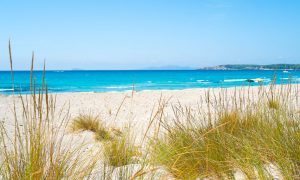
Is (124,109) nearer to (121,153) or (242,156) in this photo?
(121,153)

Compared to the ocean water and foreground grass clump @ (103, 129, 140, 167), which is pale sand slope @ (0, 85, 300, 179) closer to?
foreground grass clump @ (103, 129, 140, 167)

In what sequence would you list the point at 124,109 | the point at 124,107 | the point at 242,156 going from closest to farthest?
the point at 242,156 < the point at 124,109 < the point at 124,107

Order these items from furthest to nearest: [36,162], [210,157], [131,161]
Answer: [131,161]
[210,157]
[36,162]

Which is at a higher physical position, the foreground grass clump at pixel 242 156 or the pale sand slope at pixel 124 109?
the foreground grass clump at pixel 242 156

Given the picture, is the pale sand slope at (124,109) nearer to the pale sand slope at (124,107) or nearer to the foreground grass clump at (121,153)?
the pale sand slope at (124,107)

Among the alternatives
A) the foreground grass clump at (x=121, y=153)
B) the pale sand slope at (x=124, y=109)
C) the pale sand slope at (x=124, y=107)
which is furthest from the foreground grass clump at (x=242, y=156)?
the pale sand slope at (x=124, y=107)

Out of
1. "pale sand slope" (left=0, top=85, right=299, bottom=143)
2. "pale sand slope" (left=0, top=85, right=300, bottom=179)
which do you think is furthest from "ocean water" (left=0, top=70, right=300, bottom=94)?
"pale sand slope" (left=0, top=85, right=299, bottom=143)

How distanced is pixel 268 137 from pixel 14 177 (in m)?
1.69

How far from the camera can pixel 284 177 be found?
1772mm

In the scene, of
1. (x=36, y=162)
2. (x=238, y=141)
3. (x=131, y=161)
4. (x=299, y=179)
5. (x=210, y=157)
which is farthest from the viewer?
(x=131, y=161)

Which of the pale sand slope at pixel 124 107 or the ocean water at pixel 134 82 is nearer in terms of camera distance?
the ocean water at pixel 134 82

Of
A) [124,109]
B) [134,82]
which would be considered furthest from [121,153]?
[124,109]

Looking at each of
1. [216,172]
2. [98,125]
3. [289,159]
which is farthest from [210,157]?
[98,125]

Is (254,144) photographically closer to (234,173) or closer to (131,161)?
(234,173)
